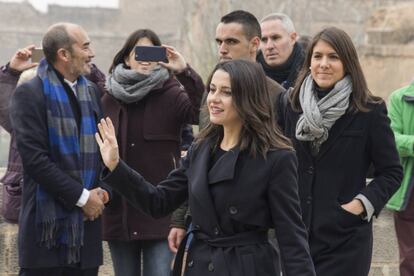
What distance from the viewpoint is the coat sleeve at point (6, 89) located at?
21.6 ft

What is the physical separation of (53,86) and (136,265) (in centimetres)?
116

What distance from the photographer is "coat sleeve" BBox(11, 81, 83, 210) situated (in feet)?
19.0

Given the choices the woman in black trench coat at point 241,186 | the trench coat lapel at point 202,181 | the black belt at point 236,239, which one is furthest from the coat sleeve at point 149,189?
the black belt at point 236,239

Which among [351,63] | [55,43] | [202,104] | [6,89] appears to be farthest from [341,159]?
[6,89]

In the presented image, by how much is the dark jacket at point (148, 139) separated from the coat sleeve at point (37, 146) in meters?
0.49

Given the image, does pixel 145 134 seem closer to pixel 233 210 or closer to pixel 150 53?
pixel 150 53

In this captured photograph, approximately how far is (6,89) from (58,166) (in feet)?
3.09

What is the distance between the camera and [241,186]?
15.4 feet

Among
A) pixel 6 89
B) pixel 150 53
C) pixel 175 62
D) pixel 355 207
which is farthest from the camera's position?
pixel 6 89

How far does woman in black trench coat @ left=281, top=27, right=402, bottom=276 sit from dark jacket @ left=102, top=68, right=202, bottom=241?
985 millimetres

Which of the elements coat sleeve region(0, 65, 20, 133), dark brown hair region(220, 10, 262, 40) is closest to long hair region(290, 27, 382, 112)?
dark brown hair region(220, 10, 262, 40)

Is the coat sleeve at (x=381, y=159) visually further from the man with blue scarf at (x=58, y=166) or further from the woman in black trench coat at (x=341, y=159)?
the man with blue scarf at (x=58, y=166)

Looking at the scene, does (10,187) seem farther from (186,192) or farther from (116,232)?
(186,192)

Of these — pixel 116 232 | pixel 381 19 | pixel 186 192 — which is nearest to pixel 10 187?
pixel 116 232
